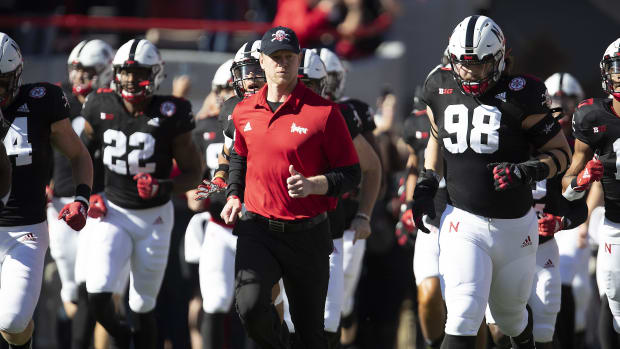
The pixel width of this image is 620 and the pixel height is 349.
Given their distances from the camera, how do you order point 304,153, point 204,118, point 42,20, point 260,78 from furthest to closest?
point 42,20
point 204,118
point 260,78
point 304,153

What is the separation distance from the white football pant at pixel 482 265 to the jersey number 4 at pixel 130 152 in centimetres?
214

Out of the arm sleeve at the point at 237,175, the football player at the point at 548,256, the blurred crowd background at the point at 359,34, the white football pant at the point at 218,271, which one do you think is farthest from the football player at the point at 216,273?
the blurred crowd background at the point at 359,34

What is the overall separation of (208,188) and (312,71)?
139 centimetres

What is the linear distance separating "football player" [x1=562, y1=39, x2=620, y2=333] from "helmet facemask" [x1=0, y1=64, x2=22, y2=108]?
3.19 m

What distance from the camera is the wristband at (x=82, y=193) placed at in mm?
6406

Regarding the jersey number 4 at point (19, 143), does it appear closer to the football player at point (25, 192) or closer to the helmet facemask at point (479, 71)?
the football player at point (25, 192)

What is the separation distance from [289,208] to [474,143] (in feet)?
3.36

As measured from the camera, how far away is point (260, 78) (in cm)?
676

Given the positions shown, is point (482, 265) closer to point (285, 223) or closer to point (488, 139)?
point (488, 139)

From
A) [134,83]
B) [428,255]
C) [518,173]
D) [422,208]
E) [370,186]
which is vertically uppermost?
[518,173]

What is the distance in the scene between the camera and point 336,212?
742 cm

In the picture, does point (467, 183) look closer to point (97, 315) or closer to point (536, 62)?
point (97, 315)

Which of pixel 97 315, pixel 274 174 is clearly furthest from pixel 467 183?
pixel 97 315

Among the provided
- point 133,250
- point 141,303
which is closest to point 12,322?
point 141,303
